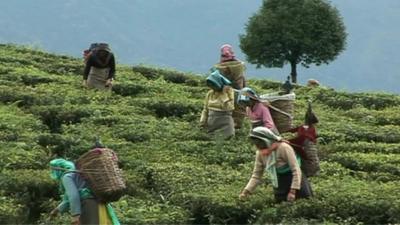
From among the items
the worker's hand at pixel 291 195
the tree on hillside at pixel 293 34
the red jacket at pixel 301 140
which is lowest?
the worker's hand at pixel 291 195

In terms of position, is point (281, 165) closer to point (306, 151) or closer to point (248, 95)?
point (306, 151)

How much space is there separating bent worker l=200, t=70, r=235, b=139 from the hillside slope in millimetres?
312

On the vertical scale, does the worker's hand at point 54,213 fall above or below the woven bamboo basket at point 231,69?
below

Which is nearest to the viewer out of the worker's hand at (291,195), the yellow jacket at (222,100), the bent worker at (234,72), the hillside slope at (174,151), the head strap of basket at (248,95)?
the worker's hand at (291,195)

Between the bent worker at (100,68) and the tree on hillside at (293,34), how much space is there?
50.2 feet

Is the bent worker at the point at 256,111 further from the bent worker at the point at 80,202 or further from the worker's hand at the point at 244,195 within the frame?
the bent worker at the point at 80,202

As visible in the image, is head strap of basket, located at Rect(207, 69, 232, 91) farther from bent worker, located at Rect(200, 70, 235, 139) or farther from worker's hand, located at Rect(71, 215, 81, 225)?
worker's hand, located at Rect(71, 215, 81, 225)

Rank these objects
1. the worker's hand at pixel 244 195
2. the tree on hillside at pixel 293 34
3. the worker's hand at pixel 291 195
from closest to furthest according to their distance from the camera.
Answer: the worker's hand at pixel 291 195 → the worker's hand at pixel 244 195 → the tree on hillside at pixel 293 34

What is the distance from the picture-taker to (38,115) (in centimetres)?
1858

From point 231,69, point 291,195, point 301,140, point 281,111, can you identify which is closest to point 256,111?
point 281,111

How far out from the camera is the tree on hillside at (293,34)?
36344mm

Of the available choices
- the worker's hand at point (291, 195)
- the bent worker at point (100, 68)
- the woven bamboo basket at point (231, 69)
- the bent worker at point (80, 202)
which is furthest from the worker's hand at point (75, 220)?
the bent worker at point (100, 68)

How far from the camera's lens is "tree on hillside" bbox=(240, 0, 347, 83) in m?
36.3

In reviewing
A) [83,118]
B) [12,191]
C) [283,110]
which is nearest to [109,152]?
[12,191]
